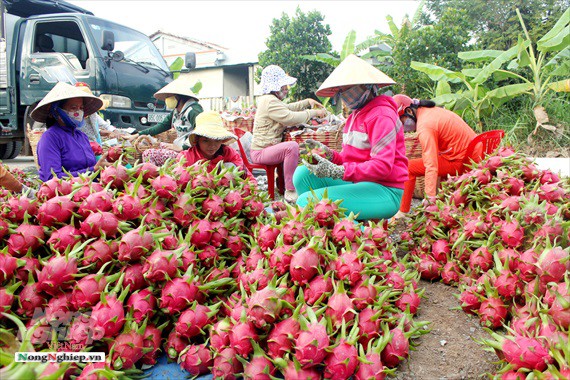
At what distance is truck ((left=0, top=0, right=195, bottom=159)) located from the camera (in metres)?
7.18

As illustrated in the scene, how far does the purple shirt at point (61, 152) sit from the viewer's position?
3.21 meters

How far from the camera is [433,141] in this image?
388cm

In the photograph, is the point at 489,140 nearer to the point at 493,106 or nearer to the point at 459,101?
the point at 459,101

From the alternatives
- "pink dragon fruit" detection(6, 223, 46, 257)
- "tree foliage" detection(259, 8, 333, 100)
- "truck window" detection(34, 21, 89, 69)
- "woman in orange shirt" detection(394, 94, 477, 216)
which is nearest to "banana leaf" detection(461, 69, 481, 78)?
"woman in orange shirt" detection(394, 94, 477, 216)

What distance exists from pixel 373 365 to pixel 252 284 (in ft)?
1.57

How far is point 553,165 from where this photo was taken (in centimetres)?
505

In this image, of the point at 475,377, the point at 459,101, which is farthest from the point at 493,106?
the point at 475,377

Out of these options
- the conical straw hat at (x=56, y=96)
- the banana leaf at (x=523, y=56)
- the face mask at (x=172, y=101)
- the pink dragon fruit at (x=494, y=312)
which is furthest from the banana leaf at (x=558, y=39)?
the conical straw hat at (x=56, y=96)

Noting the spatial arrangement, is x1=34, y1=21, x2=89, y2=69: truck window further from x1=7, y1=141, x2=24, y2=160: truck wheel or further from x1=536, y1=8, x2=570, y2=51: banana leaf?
x1=536, y1=8, x2=570, y2=51: banana leaf

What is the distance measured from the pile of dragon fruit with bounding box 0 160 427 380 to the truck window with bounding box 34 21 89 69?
6688mm

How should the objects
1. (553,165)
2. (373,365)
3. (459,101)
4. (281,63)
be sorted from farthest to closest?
(281,63), (459,101), (553,165), (373,365)

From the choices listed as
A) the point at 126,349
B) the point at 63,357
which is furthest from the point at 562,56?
the point at 63,357

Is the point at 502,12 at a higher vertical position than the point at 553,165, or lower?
higher

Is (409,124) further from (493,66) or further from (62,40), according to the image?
(62,40)
